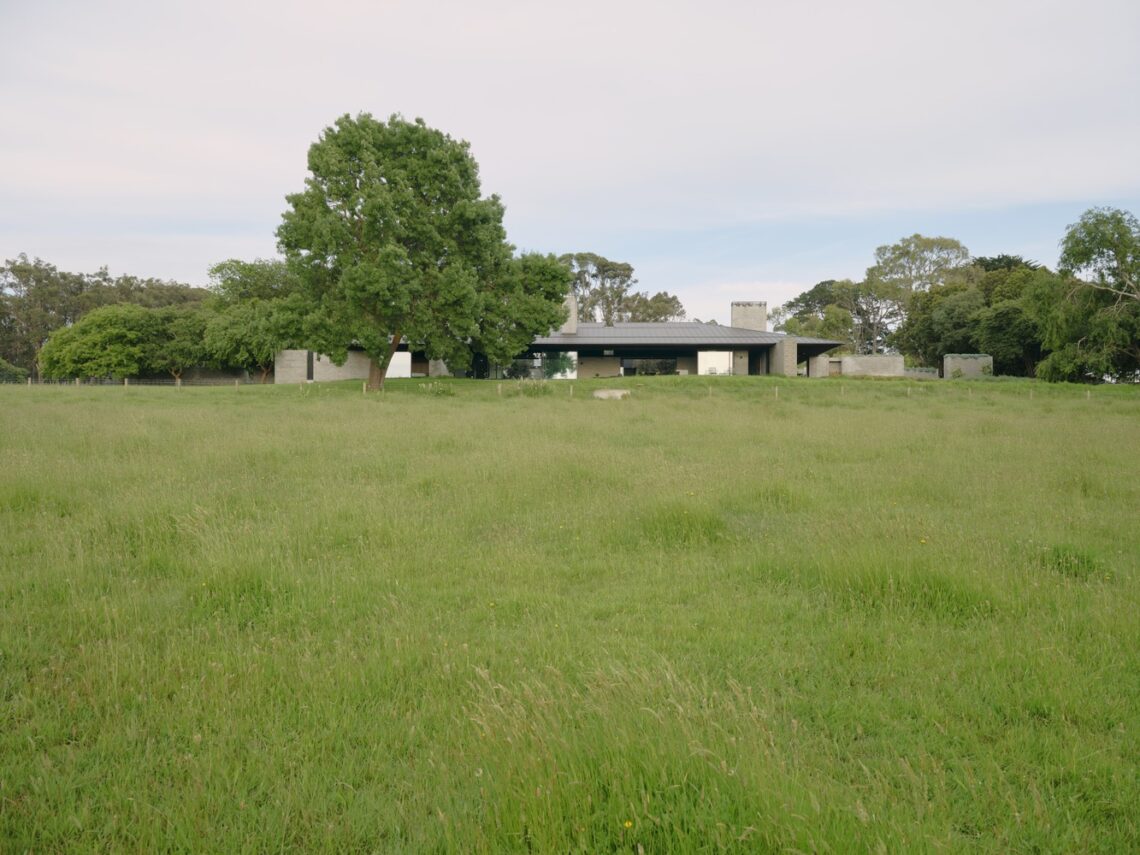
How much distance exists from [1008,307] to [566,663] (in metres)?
58.0

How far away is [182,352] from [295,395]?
2844 cm

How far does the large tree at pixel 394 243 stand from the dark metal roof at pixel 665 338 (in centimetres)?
1154

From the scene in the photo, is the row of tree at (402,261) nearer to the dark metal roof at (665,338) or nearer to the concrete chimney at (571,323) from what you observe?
the dark metal roof at (665,338)

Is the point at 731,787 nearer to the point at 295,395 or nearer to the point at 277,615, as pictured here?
the point at 277,615

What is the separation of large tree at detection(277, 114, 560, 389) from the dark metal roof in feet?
37.9

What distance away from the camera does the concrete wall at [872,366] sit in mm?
50750

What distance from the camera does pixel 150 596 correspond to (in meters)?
4.82

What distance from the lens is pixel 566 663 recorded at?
386 cm

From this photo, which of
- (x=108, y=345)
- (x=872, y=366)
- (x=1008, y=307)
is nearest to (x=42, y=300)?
(x=108, y=345)

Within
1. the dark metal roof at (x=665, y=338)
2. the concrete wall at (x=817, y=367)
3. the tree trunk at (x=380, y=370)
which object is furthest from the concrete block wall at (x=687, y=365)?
the tree trunk at (x=380, y=370)

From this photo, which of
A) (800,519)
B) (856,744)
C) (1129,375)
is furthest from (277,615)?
(1129,375)

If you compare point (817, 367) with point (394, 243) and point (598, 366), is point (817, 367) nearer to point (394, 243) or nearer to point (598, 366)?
point (598, 366)

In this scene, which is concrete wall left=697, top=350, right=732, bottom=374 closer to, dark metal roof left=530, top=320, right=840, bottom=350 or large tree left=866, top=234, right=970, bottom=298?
dark metal roof left=530, top=320, right=840, bottom=350

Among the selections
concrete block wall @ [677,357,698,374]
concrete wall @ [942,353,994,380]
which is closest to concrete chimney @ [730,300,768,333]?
concrete block wall @ [677,357,698,374]
